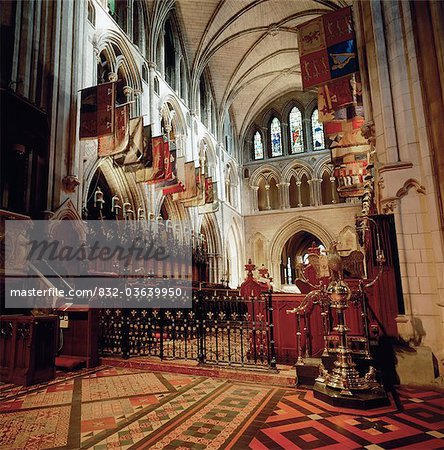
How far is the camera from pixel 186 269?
47.6 ft

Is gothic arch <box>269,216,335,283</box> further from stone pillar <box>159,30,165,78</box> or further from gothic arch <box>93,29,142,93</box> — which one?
gothic arch <box>93,29,142,93</box>

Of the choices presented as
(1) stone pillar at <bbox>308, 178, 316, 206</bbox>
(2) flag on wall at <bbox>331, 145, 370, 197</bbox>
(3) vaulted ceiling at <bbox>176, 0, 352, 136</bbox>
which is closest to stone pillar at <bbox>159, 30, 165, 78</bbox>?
(3) vaulted ceiling at <bbox>176, 0, 352, 136</bbox>

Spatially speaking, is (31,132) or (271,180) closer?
(31,132)

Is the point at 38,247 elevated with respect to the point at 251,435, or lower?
elevated

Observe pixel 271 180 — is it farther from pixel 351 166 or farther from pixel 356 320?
pixel 356 320

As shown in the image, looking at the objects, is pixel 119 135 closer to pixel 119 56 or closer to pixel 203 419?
pixel 119 56

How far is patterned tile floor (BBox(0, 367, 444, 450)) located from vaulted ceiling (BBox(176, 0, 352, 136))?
685 inches

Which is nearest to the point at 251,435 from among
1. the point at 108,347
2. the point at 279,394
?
→ the point at 279,394

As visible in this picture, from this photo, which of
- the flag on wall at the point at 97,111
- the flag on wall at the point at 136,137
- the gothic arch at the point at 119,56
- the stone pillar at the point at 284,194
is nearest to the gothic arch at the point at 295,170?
the stone pillar at the point at 284,194

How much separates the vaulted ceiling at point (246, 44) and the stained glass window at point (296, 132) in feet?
5.78

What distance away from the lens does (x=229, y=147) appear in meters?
23.9

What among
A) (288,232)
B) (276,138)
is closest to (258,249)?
(288,232)

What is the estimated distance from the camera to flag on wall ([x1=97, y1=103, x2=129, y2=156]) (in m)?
9.05

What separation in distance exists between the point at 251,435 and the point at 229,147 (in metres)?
22.3
